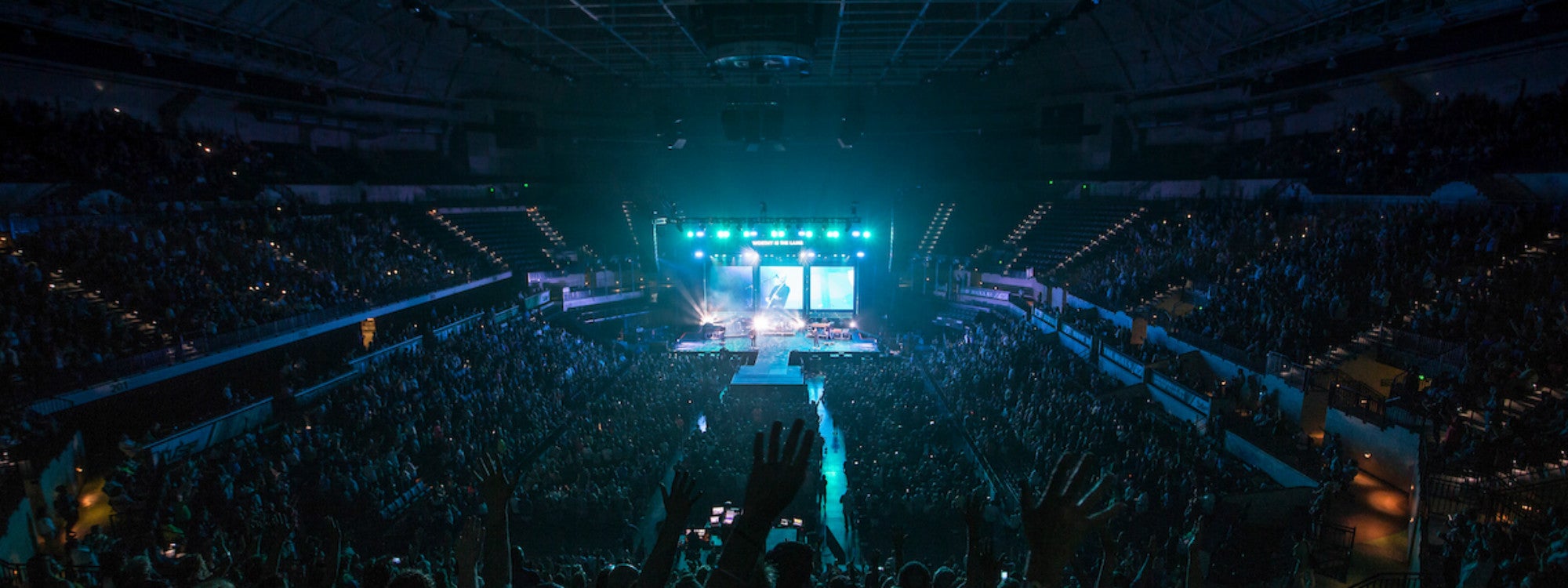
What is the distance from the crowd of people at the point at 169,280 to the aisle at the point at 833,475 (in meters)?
12.2

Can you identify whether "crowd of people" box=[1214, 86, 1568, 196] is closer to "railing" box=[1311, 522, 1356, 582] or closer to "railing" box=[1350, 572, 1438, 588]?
"railing" box=[1311, 522, 1356, 582]

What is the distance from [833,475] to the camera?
16203mm

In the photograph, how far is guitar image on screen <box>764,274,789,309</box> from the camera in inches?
1304

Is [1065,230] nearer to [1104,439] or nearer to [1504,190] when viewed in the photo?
[1504,190]

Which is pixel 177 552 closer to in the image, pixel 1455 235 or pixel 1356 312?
pixel 1356 312

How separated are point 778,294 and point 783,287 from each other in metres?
0.41

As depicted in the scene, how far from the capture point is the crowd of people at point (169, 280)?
12469 millimetres

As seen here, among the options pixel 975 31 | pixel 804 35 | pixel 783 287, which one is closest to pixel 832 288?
pixel 783 287

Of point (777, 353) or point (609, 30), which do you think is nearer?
point (609, 30)

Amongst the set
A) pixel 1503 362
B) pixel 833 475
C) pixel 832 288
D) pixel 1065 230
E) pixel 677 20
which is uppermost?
pixel 677 20

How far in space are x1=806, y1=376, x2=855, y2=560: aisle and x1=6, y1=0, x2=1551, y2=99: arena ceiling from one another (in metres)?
9.04

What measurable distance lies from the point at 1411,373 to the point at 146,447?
20442 millimetres

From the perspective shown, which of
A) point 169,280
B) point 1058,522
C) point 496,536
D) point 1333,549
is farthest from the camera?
point 169,280

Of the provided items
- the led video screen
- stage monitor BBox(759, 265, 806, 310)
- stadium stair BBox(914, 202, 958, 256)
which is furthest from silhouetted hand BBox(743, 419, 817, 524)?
stadium stair BBox(914, 202, 958, 256)
